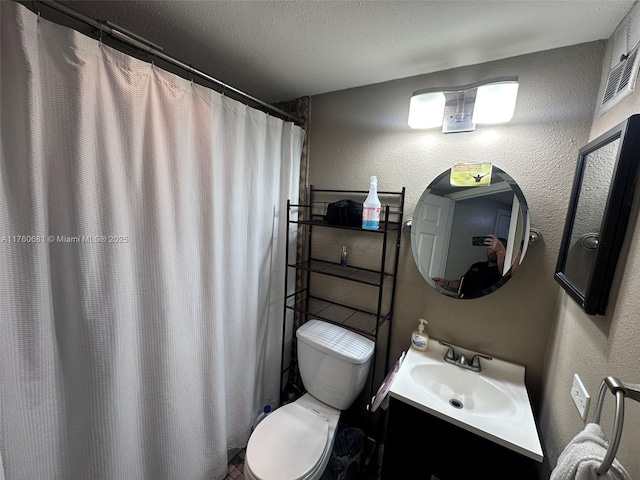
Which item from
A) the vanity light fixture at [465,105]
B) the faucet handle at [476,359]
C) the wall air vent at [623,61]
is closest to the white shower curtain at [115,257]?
the vanity light fixture at [465,105]

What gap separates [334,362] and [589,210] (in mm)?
1263

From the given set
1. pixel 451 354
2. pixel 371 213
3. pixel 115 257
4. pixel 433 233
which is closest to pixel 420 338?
pixel 451 354

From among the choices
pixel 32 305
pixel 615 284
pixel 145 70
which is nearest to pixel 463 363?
pixel 615 284

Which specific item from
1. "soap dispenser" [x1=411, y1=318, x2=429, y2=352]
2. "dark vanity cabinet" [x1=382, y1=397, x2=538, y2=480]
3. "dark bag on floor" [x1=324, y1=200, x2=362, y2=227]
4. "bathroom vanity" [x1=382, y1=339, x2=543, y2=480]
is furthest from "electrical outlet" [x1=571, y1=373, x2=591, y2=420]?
"dark bag on floor" [x1=324, y1=200, x2=362, y2=227]

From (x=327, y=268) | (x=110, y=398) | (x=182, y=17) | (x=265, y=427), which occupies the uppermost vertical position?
(x=182, y=17)

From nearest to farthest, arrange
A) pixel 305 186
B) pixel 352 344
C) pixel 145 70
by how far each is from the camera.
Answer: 1. pixel 145 70
2. pixel 352 344
3. pixel 305 186

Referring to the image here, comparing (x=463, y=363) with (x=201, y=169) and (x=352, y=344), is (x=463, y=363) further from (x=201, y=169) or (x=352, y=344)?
(x=201, y=169)

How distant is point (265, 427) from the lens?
1.33 m

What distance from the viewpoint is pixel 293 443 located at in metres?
1.27

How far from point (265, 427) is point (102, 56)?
1710mm

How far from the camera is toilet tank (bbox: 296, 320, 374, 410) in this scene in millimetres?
1426

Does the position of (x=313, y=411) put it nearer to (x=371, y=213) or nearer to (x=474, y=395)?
(x=474, y=395)

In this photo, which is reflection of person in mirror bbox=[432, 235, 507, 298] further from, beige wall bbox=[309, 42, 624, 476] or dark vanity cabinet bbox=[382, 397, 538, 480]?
dark vanity cabinet bbox=[382, 397, 538, 480]

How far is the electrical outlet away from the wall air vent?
898 mm
